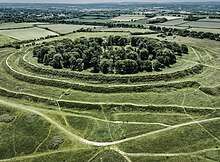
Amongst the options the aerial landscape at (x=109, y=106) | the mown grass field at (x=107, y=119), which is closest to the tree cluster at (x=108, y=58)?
the aerial landscape at (x=109, y=106)

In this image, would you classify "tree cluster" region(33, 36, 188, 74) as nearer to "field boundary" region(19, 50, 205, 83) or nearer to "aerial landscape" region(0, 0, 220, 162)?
"aerial landscape" region(0, 0, 220, 162)

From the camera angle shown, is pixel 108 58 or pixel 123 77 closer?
pixel 123 77

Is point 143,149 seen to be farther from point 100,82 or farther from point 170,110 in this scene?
point 100,82

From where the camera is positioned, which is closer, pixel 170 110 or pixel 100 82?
pixel 170 110

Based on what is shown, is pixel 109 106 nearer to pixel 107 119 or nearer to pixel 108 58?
pixel 107 119

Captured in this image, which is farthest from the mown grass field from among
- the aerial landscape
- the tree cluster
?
the tree cluster

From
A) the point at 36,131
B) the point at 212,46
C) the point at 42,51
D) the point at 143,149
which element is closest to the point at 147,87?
the point at 143,149

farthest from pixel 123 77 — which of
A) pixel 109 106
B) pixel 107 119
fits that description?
pixel 107 119

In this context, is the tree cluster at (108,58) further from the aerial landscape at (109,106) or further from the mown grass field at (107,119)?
the mown grass field at (107,119)

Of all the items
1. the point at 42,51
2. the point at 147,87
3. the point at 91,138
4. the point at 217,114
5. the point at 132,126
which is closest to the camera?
the point at 91,138
